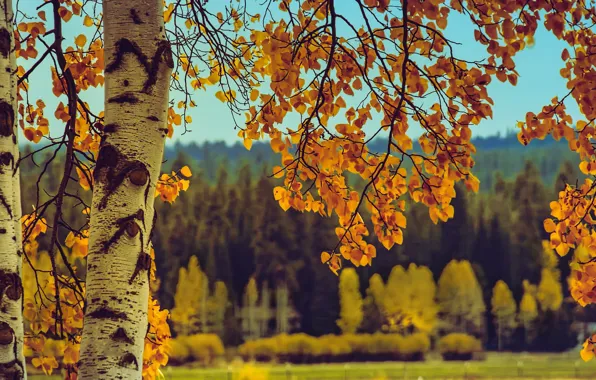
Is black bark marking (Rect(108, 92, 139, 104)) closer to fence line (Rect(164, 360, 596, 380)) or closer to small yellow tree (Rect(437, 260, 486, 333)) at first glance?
fence line (Rect(164, 360, 596, 380))

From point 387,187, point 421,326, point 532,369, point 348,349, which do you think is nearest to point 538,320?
point 532,369

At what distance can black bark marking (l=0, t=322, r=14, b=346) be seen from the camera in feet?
10.6

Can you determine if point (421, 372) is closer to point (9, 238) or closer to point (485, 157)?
point (9, 238)

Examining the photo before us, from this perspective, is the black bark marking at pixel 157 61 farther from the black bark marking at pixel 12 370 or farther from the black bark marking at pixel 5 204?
the black bark marking at pixel 12 370

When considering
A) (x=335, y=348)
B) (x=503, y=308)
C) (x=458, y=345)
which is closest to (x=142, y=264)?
(x=335, y=348)

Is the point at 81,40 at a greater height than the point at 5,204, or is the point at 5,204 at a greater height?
the point at 81,40

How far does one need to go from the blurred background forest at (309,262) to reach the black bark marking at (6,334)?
137ft

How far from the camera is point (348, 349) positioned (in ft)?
182

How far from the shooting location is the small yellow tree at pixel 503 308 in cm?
5262

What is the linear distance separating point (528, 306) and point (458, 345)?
341 inches

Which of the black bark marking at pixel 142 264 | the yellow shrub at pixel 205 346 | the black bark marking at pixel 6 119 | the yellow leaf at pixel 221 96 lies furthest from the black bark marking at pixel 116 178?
the yellow shrub at pixel 205 346

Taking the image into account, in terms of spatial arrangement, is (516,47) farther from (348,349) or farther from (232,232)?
(348,349)

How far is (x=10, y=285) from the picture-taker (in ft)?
10.6

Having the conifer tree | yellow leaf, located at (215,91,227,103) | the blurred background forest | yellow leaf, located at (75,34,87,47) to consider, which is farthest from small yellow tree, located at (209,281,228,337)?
yellow leaf, located at (75,34,87,47)
